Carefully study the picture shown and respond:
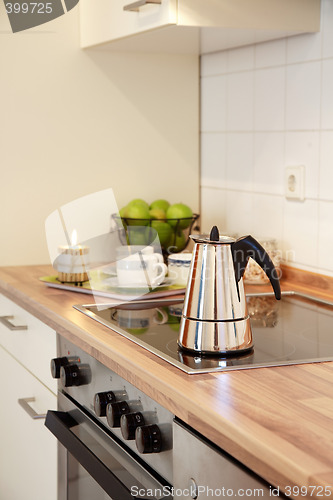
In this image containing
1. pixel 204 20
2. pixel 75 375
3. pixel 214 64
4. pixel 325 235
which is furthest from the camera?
pixel 214 64

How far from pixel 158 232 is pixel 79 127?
42 cm

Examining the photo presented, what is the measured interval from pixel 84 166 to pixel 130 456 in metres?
1.15

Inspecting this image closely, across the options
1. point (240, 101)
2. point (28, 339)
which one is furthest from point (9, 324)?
point (240, 101)

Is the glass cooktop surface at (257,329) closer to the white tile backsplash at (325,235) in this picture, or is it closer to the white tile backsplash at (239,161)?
the white tile backsplash at (325,235)

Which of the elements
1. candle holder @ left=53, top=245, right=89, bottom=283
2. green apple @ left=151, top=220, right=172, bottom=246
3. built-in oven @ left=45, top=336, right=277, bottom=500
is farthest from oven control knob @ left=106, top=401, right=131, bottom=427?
green apple @ left=151, top=220, right=172, bottom=246

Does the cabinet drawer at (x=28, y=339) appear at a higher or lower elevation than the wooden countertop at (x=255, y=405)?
lower

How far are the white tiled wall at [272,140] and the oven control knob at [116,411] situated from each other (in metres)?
0.74

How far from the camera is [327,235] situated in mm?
1785

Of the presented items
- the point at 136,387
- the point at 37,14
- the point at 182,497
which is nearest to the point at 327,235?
the point at 136,387

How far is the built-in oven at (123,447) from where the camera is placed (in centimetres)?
98

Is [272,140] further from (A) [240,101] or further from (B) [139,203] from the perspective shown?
(B) [139,203]

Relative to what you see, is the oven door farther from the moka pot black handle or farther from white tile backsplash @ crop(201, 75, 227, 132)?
white tile backsplash @ crop(201, 75, 227, 132)

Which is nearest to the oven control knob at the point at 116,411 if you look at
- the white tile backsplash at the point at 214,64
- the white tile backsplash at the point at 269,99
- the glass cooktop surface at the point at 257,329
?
the glass cooktop surface at the point at 257,329

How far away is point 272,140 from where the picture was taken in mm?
1988
